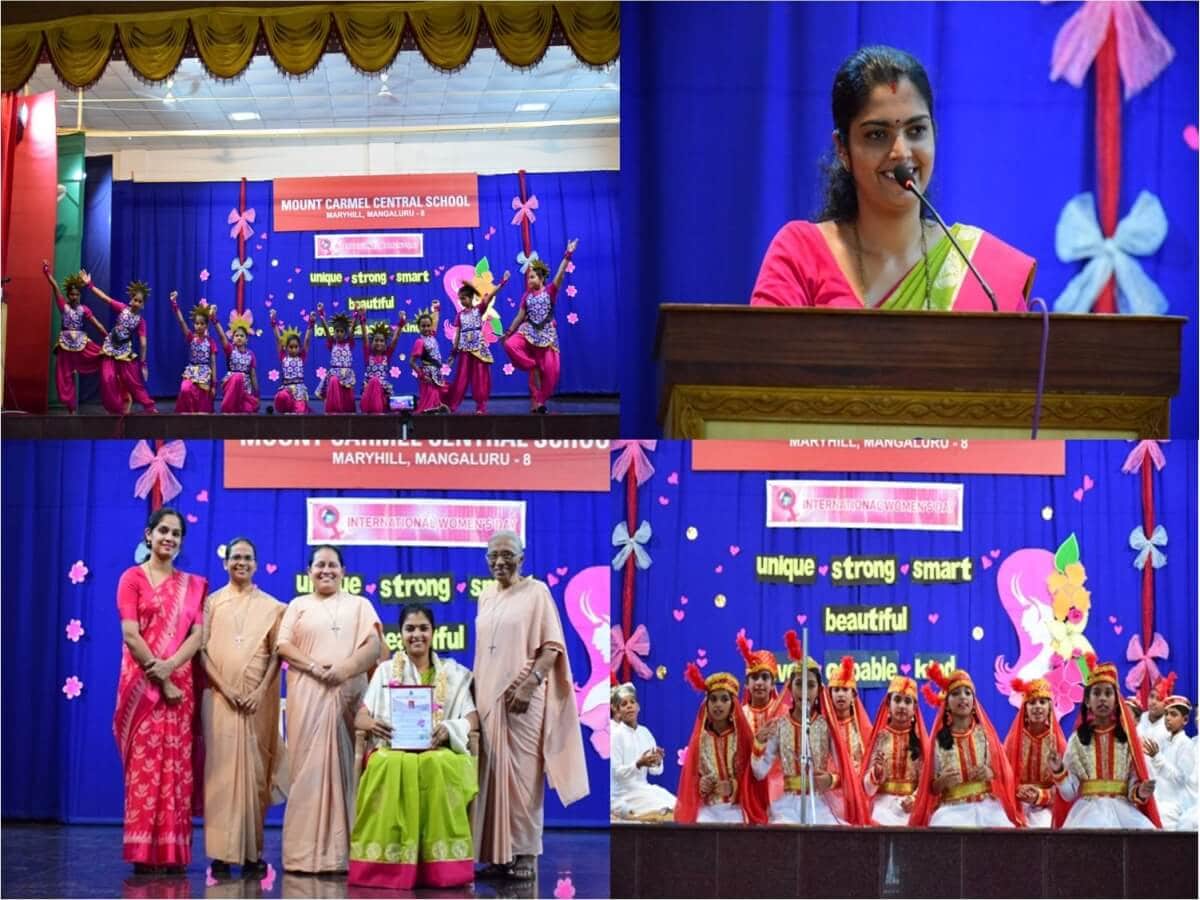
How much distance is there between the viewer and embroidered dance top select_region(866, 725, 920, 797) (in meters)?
5.96

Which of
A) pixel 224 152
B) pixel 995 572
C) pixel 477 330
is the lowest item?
pixel 995 572

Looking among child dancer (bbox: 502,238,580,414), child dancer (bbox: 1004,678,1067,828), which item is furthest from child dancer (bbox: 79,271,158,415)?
child dancer (bbox: 1004,678,1067,828)

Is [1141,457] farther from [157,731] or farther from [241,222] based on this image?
[241,222]

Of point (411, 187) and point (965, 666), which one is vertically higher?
point (411, 187)

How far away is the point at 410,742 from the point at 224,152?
2962mm

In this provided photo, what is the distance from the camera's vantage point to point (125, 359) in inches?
302

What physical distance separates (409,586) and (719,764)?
136 cm

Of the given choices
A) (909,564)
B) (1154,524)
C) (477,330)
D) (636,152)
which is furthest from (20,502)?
(1154,524)

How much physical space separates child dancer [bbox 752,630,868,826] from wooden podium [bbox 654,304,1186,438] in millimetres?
1152

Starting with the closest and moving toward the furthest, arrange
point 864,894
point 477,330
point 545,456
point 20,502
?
1. point 864,894
2. point 545,456
3. point 20,502
4. point 477,330

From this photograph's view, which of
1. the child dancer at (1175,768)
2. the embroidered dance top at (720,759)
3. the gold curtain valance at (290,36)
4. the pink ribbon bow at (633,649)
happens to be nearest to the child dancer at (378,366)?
the gold curtain valance at (290,36)

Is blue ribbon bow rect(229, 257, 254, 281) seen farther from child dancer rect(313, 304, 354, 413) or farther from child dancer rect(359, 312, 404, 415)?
child dancer rect(359, 312, 404, 415)

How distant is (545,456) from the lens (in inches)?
247

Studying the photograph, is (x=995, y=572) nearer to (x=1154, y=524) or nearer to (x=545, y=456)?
(x=1154, y=524)
